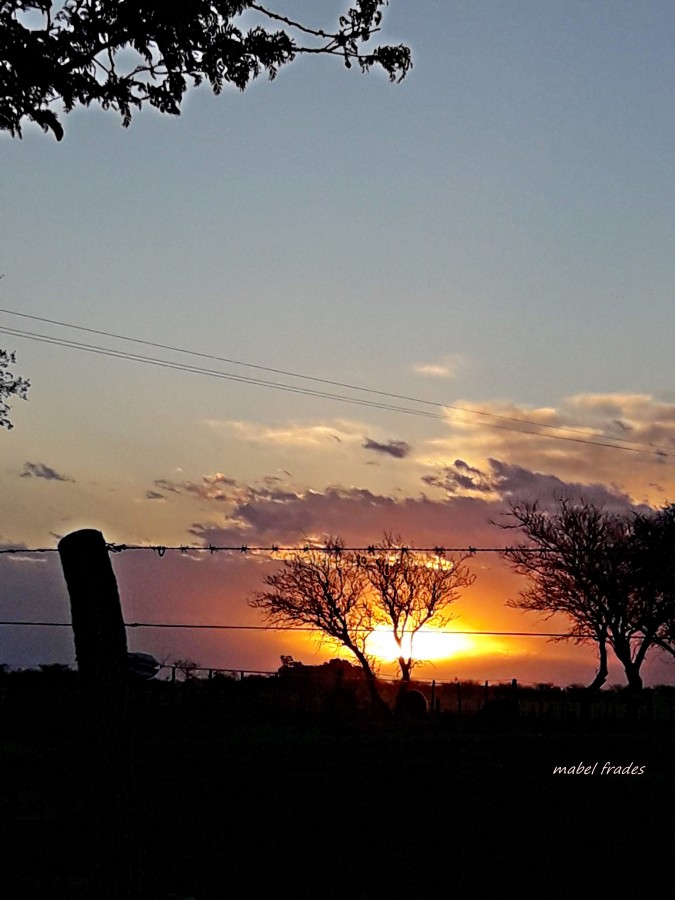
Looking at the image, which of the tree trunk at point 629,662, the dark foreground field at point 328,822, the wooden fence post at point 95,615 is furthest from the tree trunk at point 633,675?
the wooden fence post at point 95,615

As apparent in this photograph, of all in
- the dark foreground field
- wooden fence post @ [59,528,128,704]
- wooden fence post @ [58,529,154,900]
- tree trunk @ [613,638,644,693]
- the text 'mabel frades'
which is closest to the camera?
wooden fence post @ [58,529,154,900]

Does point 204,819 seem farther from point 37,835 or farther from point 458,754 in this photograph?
point 458,754

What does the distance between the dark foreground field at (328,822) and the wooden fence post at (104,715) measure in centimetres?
2

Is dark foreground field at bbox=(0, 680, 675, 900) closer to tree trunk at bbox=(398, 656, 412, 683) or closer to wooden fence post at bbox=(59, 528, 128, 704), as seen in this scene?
wooden fence post at bbox=(59, 528, 128, 704)

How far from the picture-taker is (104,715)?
760 cm

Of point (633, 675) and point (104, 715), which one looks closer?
point (104, 715)

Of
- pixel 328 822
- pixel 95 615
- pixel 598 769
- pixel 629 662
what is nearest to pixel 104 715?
pixel 95 615

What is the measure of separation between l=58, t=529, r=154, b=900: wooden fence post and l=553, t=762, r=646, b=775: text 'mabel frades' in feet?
62.2

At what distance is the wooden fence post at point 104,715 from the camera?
292 inches

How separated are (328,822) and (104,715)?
1099cm

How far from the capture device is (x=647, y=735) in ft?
125

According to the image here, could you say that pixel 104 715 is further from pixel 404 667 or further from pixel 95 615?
pixel 404 667

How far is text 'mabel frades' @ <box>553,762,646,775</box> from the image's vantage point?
2548cm

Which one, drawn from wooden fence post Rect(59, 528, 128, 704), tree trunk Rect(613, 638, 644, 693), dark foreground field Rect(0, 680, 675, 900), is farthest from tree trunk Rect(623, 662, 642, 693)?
wooden fence post Rect(59, 528, 128, 704)
